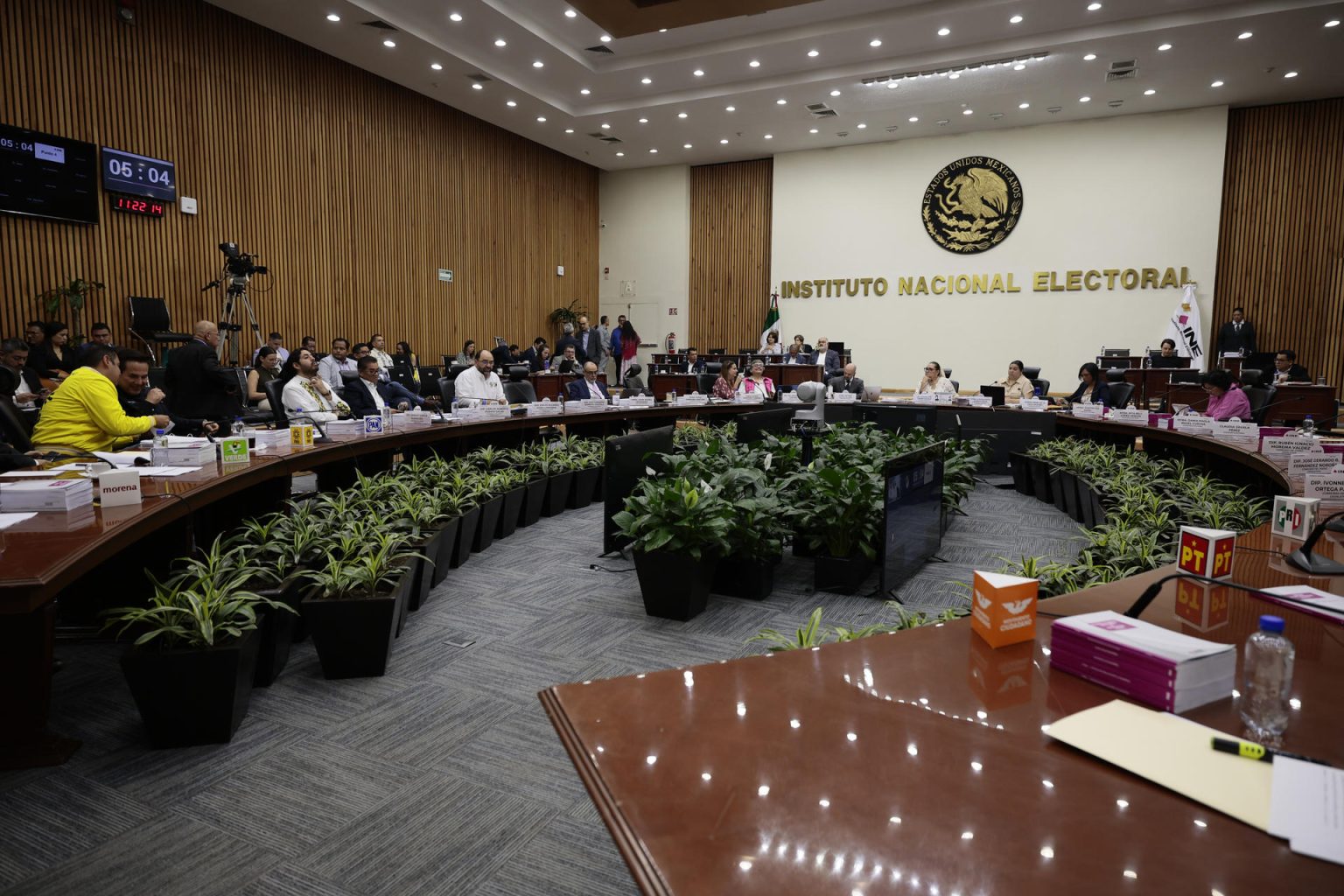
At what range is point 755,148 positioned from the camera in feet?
45.6

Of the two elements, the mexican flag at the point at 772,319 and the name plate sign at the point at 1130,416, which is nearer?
the name plate sign at the point at 1130,416

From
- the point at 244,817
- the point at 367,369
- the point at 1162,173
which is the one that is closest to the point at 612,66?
the point at 367,369

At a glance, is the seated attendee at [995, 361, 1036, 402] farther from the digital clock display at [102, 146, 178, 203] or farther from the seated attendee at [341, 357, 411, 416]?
the digital clock display at [102, 146, 178, 203]

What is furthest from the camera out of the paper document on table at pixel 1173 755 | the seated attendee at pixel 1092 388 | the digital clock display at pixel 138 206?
the seated attendee at pixel 1092 388

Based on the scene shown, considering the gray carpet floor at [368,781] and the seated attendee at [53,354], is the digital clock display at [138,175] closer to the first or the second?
the seated attendee at [53,354]

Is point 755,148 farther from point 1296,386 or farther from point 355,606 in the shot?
point 355,606

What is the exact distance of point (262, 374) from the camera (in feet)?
26.4

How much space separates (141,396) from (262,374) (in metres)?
2.89

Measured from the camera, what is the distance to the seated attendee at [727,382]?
29.6ft

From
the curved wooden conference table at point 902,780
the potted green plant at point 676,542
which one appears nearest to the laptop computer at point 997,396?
the potted green plant at point 676,542

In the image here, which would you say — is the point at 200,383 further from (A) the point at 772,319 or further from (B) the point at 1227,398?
(A) the point at 772,319

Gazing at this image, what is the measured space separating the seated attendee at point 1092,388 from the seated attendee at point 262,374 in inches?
331

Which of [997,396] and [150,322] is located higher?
[150,322]

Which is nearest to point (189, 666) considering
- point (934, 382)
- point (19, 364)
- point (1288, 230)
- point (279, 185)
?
point (19, 364)
